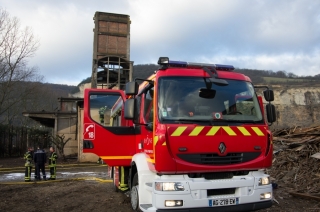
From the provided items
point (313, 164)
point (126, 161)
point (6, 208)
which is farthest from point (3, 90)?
point (313, 164)

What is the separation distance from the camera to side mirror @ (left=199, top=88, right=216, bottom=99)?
16.3 ft

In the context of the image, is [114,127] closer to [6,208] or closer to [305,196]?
[6,208]

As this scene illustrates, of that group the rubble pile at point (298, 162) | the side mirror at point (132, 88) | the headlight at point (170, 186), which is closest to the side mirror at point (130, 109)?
the side mirror at point (132, 88)

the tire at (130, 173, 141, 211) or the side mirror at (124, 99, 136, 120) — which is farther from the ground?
the side mirror at (124, 99, 136, 120)

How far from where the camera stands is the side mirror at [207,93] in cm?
496

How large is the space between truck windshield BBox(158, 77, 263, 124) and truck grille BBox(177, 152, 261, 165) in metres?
0.53

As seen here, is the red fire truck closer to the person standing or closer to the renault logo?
the renault logo

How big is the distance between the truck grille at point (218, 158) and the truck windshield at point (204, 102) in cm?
53

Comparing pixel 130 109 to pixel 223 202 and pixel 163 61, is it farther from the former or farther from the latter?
pixel 223 202

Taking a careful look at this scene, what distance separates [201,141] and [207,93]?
35.7 inches

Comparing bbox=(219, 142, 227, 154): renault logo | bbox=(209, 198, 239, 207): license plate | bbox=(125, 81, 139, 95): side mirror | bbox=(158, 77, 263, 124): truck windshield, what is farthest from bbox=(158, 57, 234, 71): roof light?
→ bbox=(209, 198, 239, 207): license plate

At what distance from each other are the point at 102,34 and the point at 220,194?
2014 centimetres

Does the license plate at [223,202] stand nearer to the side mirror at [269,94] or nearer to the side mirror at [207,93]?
the side mirror at [207,93]

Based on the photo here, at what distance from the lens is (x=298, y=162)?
31.1 ft
